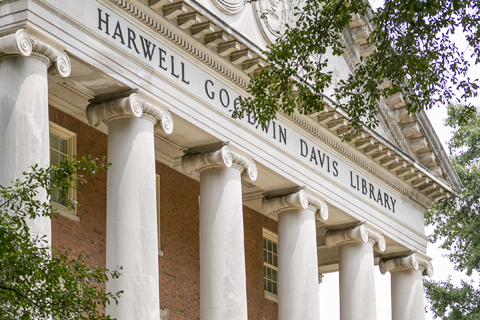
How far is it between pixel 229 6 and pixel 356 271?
909 centimetres

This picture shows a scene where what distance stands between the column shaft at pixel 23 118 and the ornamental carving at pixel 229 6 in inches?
264

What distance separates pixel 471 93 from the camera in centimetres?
1562

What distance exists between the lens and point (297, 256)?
2584cm

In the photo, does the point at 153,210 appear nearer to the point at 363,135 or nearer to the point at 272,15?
the point at 272,15

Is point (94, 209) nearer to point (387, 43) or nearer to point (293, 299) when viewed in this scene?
point (293, 299)

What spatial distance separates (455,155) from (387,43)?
2820 centimetres

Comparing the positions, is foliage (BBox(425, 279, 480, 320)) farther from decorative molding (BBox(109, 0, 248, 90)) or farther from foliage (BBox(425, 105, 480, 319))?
decorative molding (BBox(109, 0, 248, 90))

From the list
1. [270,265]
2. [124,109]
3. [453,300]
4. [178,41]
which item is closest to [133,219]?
[124,109]

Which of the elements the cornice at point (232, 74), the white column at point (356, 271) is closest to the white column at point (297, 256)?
the cornice at point (232, 74)

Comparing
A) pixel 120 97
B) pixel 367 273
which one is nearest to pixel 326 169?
pixel 367 273

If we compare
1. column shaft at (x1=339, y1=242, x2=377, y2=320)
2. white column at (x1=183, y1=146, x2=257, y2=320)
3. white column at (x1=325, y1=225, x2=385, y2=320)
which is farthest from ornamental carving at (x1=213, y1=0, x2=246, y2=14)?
column shaft at (x1=339, y1=242, x2=377, y2=320)

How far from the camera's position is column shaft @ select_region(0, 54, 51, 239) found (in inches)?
671

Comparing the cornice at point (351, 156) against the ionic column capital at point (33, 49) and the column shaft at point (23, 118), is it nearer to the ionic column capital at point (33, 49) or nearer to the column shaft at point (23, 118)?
the ionic column capital at point (33, 49)

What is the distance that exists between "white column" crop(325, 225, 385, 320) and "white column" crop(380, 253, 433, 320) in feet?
8.87
